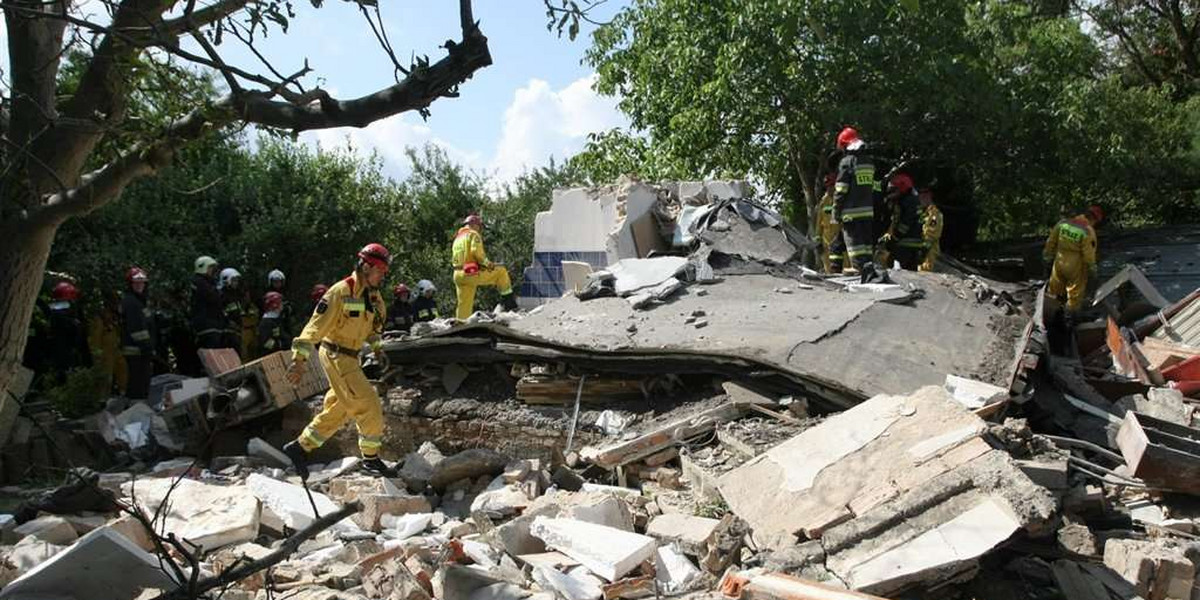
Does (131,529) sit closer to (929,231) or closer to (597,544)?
(597,544)

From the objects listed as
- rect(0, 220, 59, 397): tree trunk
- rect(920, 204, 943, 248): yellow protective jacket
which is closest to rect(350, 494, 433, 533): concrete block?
rect(0, 220, 59, 397): tree trunk

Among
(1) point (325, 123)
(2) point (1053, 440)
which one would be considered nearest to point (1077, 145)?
(2) point (1053, 440)

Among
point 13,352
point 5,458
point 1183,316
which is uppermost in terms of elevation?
point 13,352

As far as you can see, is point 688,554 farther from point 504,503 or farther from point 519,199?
point 519,199

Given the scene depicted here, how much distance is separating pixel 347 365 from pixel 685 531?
3.20 m

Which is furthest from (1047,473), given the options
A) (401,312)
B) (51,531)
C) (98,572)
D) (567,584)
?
(401,312)

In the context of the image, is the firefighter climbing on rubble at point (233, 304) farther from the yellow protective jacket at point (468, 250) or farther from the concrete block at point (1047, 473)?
the concrete block at point (1047, 473)

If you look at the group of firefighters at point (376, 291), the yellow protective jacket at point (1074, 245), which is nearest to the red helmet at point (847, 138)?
the group of firefighters at point (376, 291)

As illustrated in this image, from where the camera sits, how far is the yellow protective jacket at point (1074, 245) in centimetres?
1022

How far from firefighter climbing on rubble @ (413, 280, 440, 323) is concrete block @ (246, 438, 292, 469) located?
13.8 feet

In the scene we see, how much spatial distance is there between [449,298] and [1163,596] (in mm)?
13554

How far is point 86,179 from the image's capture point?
283 cm

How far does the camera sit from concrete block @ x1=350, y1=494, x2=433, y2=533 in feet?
18.2

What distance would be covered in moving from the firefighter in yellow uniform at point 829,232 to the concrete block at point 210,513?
6356 millimetres
